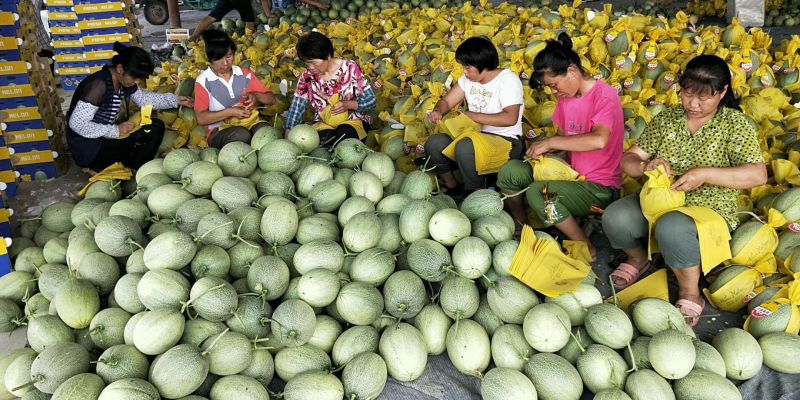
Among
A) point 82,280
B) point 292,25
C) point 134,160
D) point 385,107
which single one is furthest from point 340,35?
point 82,280

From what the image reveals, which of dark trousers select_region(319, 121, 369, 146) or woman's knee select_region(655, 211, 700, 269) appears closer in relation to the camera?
woman's knee select_region(655, 211, 700, 269)

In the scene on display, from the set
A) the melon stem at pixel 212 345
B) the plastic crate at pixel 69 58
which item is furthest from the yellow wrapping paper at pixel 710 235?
the plastic crate at pixel 69 58

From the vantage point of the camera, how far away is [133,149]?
4.19 metres

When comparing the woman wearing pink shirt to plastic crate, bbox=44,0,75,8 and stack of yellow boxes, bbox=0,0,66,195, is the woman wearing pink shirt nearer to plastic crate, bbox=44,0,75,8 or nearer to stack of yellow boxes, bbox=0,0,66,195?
stack of yellow boxes, bbox=0,0,66,195

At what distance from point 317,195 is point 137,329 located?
103 centimetres

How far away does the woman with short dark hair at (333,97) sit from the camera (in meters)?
3.82

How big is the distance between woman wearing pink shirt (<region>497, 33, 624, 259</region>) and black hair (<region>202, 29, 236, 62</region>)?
213cm

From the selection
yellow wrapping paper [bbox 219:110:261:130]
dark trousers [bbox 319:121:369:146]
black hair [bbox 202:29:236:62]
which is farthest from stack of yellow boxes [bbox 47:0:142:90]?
dark trousers [bbox 319:121:369:146]

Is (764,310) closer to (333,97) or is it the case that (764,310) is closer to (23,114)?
(333,97)

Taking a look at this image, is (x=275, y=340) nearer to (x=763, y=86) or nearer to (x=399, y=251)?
(x=399, y=251)

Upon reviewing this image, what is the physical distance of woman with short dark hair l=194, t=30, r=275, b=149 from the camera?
3.84 m

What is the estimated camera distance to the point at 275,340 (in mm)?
2137

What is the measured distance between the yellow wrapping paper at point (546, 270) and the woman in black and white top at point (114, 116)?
2.90 m

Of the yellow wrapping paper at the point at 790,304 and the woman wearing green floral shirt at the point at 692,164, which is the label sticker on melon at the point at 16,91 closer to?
the woman wearing green floral shirt at the point at 692,164
